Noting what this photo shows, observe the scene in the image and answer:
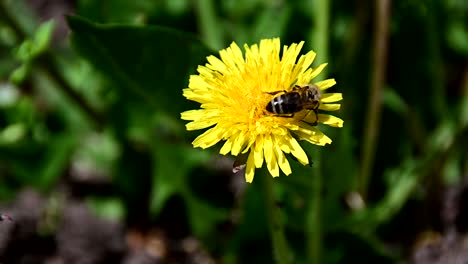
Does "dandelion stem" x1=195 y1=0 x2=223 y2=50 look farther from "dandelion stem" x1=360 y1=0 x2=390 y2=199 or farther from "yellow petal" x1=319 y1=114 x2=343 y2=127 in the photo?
"yellow petal" x1=319 y1=114 x2=343 y2=127

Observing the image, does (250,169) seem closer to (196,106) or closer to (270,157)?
(270,157)

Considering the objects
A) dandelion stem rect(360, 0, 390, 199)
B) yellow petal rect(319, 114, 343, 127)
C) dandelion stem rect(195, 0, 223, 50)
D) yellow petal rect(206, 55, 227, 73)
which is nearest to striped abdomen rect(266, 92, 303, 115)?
yellow petal rect(319, 114, 343, 127)

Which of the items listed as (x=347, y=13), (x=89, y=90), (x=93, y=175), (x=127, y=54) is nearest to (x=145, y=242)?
(x=93, y=175)

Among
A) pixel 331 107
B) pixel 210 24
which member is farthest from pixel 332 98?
pixel 210 24

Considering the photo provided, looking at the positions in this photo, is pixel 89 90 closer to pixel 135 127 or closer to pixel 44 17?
pixel 135 127

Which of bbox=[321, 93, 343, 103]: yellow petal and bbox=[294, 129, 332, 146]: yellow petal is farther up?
bbox=[321, 93, 343, 103]: yellow petal

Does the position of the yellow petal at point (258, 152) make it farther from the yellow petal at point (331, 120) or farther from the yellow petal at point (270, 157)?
the yellow petal at point (331, 120)

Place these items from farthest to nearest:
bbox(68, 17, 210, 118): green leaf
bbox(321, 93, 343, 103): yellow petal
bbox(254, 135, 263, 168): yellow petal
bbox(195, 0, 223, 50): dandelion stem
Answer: bbox(195, 0, 223, 50): dandelion stem < bbox(68, 17, 210, 118): green leaf < bbox(321, 93, 343, 103): yellow petal < bbox(254, 135, 263, 168): yellow petal
